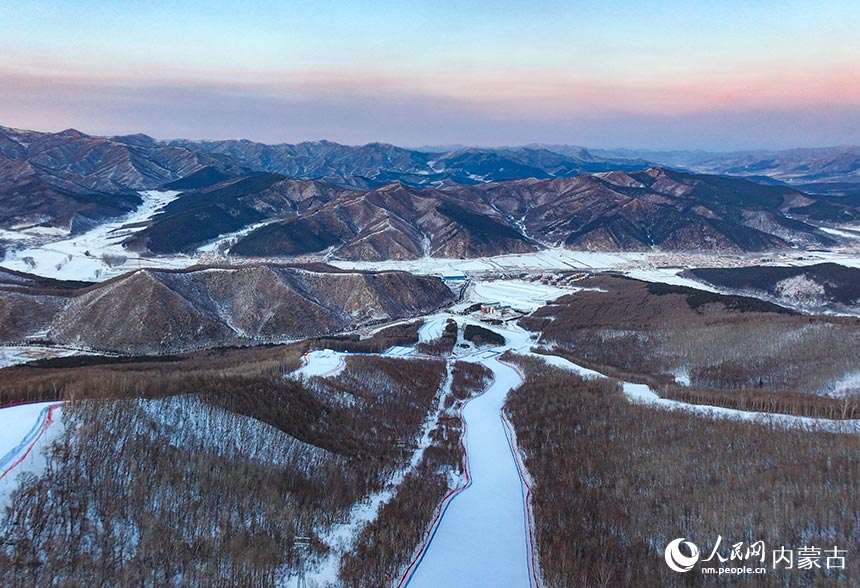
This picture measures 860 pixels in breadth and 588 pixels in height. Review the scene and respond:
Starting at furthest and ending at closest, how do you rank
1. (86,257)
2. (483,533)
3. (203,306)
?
1. (86,257)
2. (203,306)
3. (483,533)

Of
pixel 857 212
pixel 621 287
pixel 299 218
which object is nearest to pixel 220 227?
pixel 299 218

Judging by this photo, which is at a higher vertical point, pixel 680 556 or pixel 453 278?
pixel 680 556

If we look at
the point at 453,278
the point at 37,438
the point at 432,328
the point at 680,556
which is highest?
the point at 37,438

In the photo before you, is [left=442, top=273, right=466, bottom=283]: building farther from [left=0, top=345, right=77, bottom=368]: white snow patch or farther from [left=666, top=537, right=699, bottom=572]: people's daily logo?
[left=666, top=537, right=699, bottom=572]: people's daily logo

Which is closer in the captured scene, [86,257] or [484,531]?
[484,531]

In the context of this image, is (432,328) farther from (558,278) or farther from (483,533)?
(483,533)

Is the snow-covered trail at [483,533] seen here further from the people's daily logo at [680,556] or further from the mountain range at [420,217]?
the mountain range at [420,217]

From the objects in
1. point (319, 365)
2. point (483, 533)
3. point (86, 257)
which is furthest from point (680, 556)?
point (86, 257)

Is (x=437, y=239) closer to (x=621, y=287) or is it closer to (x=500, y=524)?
(x=621, y=287)

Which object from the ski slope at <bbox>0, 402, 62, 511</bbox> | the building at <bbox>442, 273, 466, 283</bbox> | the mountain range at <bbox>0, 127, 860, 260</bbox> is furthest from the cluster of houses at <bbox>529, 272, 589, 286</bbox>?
the ski slope at <bbox>0, 402, 62, 511</bbox>
